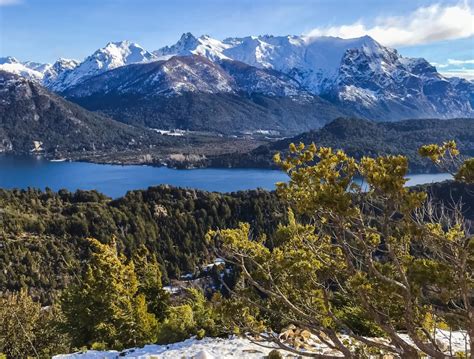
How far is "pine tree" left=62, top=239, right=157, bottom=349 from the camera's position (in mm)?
23500

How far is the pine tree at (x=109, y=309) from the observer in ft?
77.1

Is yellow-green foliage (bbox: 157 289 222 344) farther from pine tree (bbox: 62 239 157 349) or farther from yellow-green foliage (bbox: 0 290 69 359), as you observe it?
yellow-green foliage (bbox: 0 290 69 359)

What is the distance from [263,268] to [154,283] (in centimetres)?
1844

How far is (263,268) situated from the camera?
11453 mm

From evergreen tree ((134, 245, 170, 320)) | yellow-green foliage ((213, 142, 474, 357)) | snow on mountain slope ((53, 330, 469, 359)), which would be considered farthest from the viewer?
evergreen tree ((134, 245, 170, 320))

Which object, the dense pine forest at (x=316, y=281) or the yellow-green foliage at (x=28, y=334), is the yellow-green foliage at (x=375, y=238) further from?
the yellow-green foliage at (x=28, y=334)

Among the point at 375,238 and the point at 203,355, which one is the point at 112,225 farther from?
the point at 375,238

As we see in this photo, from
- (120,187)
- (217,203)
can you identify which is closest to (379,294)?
(217,203)

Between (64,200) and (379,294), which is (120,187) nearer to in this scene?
(64,200)

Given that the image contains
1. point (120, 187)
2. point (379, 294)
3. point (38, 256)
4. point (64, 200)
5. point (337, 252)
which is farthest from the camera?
point (120, 187)

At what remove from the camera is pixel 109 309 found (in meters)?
25.0

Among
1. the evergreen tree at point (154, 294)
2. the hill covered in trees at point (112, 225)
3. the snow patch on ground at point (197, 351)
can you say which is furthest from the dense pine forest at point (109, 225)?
the snow patch on ground at point (197, 351)

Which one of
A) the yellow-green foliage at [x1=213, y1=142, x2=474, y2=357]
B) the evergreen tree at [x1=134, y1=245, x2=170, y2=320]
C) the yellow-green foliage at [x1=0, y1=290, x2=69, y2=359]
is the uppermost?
the yellow-green foliage at [x1=213, y1=142, x2=474, y2=357]

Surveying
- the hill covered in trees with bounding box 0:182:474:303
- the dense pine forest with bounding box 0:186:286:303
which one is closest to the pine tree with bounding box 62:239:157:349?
the hill covered in trees with bounding box 0:182:474:303
